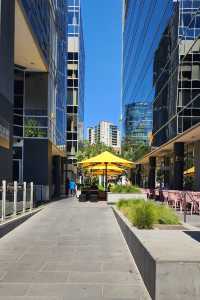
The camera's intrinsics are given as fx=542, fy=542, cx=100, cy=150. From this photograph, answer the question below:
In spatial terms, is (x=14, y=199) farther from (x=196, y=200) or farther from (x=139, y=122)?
(x=139, y=122)

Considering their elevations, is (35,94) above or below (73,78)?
below

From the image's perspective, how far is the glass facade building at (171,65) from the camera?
30.3 m

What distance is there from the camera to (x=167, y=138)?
37250 millimetres

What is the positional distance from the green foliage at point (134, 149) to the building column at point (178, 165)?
17.9m

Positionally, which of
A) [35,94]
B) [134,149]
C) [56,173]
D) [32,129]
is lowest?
[56,173]

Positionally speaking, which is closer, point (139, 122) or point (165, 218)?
point (165, 218)

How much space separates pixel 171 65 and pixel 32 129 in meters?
10.5

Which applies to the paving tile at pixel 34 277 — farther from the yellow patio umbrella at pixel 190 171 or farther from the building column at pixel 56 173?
the building column at pixel 56 173

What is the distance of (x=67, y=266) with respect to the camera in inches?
357

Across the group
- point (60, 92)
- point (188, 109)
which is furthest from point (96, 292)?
point (60, 92)

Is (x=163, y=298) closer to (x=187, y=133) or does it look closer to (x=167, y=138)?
(x=187, y=133)

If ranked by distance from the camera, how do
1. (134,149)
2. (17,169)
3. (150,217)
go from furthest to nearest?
(134,149)
(17,169)
(150,217)

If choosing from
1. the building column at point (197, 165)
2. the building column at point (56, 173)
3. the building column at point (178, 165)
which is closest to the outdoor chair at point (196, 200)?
the building column at point (197, 165)

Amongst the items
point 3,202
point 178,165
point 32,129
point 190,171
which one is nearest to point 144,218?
point 3,202
